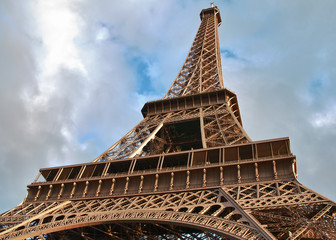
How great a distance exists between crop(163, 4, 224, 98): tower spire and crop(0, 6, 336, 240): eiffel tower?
35.4 feet

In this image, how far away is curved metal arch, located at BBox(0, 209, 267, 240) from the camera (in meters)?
15.5

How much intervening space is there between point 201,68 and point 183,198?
96.1 feet

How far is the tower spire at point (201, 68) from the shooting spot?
43119mm

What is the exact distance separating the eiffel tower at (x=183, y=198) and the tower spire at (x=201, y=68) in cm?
1078

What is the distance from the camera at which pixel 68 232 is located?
79.4 ft

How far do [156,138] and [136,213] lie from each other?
14.8 metres

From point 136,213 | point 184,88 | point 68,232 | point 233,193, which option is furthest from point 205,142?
point 184,88

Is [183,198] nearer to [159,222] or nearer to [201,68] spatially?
[159,222]

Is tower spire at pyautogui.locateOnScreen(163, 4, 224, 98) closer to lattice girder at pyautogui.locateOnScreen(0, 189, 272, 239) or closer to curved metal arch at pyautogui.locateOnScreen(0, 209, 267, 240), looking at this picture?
lattice girder at pyautogui.locateOnScreen(0, 189, 272, 239)

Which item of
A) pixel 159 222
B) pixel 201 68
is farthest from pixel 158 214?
pixel 201 68

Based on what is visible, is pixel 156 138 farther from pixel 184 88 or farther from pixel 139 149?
pixel 184 88

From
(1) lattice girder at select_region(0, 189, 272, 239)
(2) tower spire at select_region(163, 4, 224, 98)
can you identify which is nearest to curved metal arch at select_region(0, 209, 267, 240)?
(1) lattice girder at select_region(0, 189, 272, 239)

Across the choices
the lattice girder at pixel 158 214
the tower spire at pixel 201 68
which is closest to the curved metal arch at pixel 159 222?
the lattice girder at pixel 158 214

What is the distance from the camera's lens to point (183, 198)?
2067 centimetres
